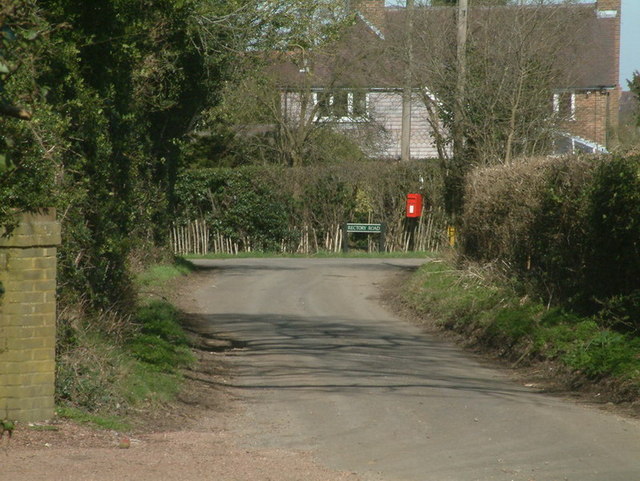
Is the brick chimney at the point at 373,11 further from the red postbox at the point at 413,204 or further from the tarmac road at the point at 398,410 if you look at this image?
the tarmac road at the point at 398,410

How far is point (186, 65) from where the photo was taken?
20.8 meters

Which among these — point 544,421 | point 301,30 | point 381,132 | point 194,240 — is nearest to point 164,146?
point 301,30

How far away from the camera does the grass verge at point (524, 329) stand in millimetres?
11306

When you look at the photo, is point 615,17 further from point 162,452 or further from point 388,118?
point 162,452

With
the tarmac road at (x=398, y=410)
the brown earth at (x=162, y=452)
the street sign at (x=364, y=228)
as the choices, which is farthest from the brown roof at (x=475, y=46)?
the brown earth at (x=162, y=452)

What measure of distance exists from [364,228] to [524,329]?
1831 centimetres

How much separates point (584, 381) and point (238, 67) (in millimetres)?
12675

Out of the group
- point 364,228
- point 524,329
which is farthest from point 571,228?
point 364,228

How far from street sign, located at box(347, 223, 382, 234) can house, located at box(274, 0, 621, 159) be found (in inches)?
153

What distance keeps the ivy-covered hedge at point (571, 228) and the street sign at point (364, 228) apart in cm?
1362

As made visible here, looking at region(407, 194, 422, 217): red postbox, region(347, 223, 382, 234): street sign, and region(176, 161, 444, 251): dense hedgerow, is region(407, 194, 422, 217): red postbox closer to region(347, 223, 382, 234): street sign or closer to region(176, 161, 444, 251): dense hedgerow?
region(176, 161, 444, 251): dense hedgerow

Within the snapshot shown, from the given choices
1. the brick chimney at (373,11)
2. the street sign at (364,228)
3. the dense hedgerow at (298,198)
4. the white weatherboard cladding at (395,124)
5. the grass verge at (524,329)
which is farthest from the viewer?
the white weatherboard cladding at (395,124)

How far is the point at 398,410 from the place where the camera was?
32.5ft

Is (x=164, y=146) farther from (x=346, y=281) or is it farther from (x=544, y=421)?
(x=544, y=421)
